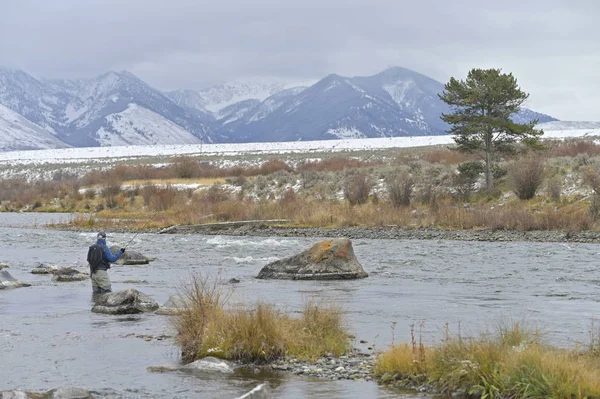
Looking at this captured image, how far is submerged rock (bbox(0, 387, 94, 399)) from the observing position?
10211 mm

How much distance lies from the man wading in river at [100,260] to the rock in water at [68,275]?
4.32m

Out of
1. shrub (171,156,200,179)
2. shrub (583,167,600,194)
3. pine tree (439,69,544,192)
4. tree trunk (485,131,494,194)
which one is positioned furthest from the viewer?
shrub (171,156,200,179)

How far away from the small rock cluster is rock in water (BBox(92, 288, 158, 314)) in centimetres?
626

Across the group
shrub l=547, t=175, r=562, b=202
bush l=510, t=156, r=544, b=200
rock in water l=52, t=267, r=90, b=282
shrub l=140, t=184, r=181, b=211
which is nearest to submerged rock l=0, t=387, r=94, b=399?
rock in water l=52, t=267, r=90, b=282

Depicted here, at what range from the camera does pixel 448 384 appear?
34.7 ft

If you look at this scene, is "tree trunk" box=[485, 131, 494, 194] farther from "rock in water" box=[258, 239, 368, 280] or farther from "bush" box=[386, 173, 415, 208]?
"rock in water" box=[258, 239, 368, 280]

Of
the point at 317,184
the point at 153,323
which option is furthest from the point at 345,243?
the point at 317,184

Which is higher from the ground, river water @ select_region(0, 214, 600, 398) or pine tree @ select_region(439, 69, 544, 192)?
pine tree @ select_region(439, 69, 544, 192)

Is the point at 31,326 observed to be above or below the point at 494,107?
below

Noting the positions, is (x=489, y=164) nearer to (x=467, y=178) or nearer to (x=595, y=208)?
(x=467, y=178)

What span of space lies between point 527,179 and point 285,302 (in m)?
27.9

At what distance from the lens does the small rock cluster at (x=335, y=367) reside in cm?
1177

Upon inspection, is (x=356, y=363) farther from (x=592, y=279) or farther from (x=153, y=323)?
Result: (x=592, y=279)

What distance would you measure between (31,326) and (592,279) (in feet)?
48.4
